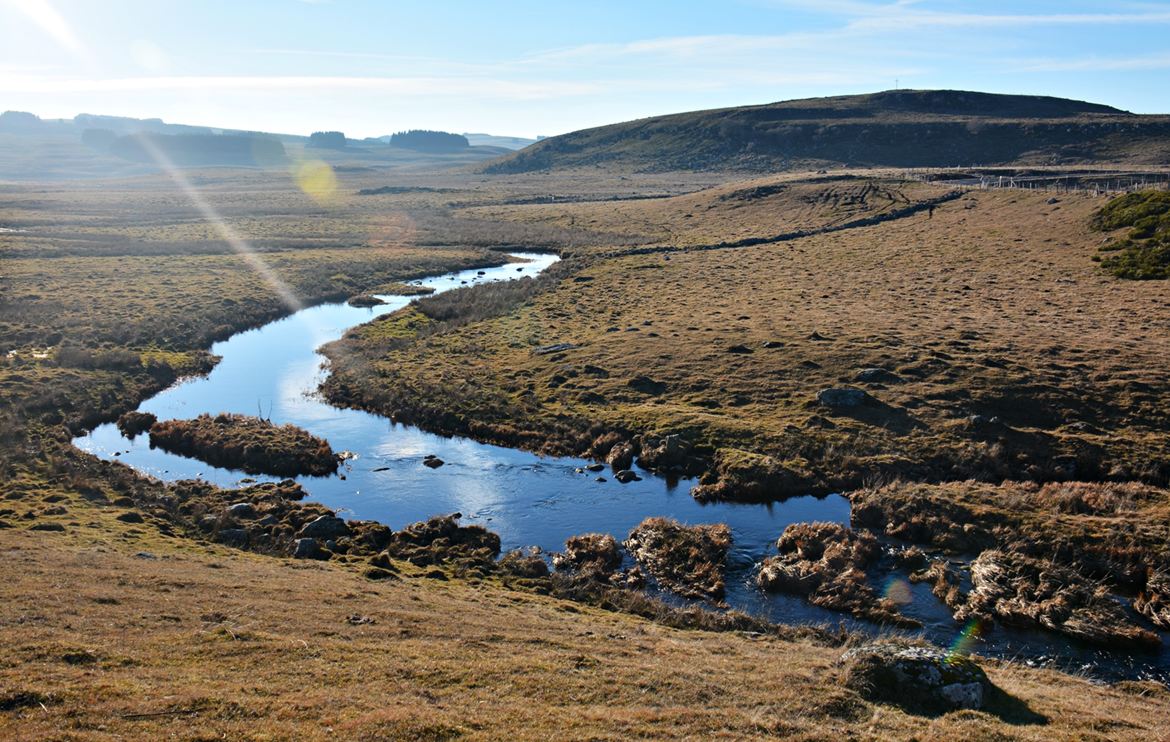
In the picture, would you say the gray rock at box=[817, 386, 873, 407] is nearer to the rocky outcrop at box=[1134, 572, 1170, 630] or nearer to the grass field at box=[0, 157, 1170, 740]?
the grass field at box=[0, 157, 1170, 740]

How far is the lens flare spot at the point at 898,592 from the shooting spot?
87.9 ft

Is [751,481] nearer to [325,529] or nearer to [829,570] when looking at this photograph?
[829,570]

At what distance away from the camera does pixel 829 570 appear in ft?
93.0

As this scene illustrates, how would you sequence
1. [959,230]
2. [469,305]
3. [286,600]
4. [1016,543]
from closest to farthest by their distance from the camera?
[286,600]
[1016,543]
[469,305]
[959,230]

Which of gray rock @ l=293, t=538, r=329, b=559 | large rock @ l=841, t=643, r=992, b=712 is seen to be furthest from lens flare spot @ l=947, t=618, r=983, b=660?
gray rock @ l=293, t=538, r=329, b=559

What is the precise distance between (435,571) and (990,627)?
1770 centimetres

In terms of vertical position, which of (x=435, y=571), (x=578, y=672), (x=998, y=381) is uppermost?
(x=998, y=381)

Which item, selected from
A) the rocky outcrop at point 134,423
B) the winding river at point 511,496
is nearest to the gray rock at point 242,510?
the winding river at point 511,496

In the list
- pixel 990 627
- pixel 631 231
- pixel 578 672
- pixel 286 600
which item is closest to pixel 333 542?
pixel 286 600

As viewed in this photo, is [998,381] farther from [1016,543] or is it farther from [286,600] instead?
[286,600]

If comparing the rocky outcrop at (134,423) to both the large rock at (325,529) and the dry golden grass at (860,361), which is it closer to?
the dry golden grass at (860,361)

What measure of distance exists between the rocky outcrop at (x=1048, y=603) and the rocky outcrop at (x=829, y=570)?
8.45ft

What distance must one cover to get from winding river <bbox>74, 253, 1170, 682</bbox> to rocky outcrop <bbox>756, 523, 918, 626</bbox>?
1.83 feet

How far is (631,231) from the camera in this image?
124 metres
